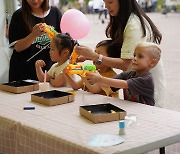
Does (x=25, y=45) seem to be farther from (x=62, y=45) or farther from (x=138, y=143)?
(x=138, y=143)

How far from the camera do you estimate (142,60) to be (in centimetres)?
203

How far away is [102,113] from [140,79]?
328mm

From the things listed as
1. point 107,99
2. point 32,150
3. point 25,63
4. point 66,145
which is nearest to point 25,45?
point 25,63

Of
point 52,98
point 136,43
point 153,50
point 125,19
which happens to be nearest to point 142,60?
point 153,50

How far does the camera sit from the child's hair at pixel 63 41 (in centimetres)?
245

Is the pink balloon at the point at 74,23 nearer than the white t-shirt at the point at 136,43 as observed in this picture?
No

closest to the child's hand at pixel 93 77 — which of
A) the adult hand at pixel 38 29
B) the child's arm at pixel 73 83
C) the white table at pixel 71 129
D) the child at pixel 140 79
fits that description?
the child at pixel 140 79

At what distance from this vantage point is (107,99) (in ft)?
6.82

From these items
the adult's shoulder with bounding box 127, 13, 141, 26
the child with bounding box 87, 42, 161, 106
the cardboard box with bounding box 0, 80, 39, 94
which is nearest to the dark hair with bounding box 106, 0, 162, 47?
the adult's shoulder with bounding box 127, 13, 141, 26

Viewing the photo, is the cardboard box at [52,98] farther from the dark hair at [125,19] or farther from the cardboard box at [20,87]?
the dark hair at [125,19]

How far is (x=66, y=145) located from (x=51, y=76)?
1.14m

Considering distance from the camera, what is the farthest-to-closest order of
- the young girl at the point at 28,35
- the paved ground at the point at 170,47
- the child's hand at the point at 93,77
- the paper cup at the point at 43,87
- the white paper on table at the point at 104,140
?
the paved ground at the point at 170,47, the young girl at the point at 28,35, the paper cup at the point at 43,87, the child's hand at the point at 93,77, the white paper on table at the point at 104,140

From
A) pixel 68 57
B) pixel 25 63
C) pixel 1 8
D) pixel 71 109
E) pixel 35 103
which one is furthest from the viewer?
pixel 1 8

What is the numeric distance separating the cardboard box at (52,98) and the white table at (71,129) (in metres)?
0.03
